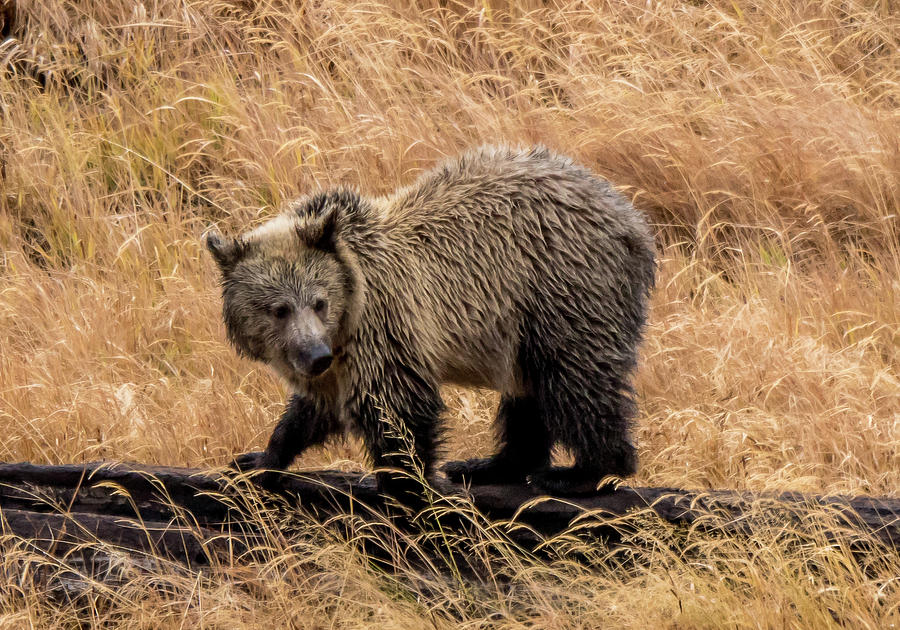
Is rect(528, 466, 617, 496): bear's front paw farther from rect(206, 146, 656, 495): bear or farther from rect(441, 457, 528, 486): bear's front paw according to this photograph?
rect(441, 457, 528, 486): bear's front paw

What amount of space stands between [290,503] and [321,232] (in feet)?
3.95

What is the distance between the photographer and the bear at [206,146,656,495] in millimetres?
4484

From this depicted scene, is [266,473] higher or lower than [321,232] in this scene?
lower

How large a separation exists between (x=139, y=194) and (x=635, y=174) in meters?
3.61

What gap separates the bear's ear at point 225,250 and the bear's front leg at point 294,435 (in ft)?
2.26

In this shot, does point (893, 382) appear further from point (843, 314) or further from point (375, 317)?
point (375, 317)

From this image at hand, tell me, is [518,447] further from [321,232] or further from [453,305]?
[321,232]

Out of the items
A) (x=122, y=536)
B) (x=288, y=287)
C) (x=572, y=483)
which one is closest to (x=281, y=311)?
(x=288, y=287)

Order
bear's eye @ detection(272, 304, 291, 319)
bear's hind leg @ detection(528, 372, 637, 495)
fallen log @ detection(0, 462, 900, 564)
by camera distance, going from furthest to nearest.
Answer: bear's hind leg @ detection(528, 372, 637, 495) < bear's eye @ detection(272, 304, 291, 319) < fallen log @ detection(0, 462, 900, 564)

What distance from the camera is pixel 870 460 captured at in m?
4.98

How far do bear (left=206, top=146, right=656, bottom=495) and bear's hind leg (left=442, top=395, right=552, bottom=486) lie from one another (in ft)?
0.69

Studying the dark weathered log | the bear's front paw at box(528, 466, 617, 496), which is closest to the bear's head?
the dark weathered log

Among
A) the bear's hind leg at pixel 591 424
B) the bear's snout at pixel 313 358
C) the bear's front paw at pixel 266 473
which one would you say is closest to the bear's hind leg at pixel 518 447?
the bear's hind leg at pixel 591 424

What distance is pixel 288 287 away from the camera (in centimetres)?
442
